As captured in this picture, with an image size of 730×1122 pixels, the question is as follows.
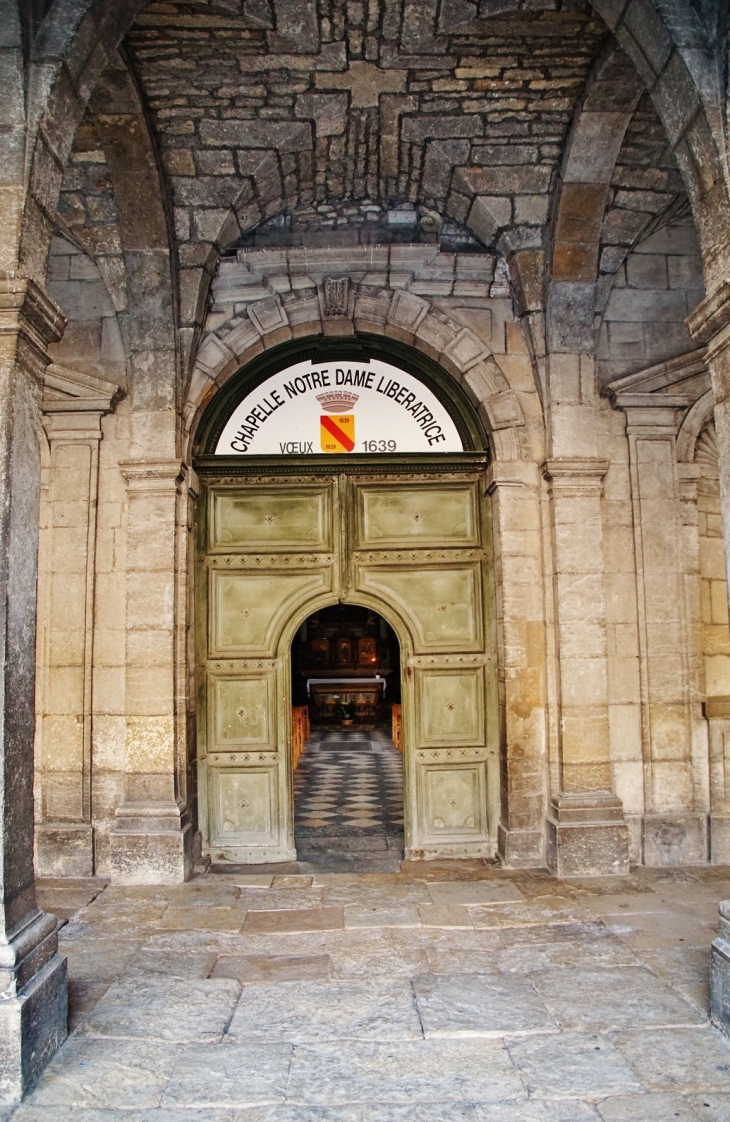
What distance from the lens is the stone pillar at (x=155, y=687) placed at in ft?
16.7

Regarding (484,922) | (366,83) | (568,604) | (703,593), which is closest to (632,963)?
(484,922)

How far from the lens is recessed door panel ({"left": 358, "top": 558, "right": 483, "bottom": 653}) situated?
19.1 ft

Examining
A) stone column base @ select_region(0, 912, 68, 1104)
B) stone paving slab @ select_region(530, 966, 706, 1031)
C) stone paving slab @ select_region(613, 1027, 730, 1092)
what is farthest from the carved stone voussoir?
stone paving slab @ select_region(613, 1027, 730, 1092)

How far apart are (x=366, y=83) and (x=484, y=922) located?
15.3ft

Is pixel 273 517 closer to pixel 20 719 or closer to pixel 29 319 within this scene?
pixel 29 319

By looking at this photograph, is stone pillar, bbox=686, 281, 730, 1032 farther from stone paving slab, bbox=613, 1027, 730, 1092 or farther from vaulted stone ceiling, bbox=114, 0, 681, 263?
vaulted stone ceiling, bbox=114, 0, 681, 263

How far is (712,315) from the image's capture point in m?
3.26

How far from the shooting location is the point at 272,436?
19.2 ft

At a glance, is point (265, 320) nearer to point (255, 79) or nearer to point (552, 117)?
point (255, 79)

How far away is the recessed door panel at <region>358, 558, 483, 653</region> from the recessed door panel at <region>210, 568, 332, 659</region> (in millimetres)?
418

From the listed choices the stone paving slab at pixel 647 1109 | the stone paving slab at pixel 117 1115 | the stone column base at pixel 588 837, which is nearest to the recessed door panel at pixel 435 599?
the stone column base at pixel 588 837

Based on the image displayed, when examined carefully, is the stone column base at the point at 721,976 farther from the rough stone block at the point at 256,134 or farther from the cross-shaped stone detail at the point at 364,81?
the rough stone block at the point at 256,134

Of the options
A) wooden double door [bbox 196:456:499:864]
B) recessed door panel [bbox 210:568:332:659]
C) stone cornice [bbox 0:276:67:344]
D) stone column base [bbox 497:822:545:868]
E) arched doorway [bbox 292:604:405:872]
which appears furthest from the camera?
arched doorway [bbox 292:604:405:872]

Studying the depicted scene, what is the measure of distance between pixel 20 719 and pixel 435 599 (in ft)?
10.9
